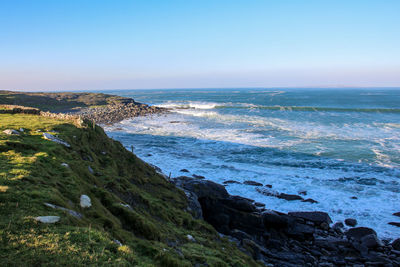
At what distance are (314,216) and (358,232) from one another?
2370 millimetres

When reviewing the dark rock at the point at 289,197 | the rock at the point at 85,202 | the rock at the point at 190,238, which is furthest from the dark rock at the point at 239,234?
the rock at the point at 85,202

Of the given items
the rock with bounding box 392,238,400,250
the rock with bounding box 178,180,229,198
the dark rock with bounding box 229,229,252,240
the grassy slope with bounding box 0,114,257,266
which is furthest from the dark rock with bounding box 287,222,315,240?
the grassy slope with bounding box 0,114,257,266

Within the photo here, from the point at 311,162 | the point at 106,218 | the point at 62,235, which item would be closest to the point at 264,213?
the point at 106,218

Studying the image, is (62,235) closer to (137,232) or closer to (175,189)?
(137,232)

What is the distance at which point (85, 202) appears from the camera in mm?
7828

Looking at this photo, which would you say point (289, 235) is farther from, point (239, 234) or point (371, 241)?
point (371, 241)

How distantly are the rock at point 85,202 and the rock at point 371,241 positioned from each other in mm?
13642

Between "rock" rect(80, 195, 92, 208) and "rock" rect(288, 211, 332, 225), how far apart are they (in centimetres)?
1271

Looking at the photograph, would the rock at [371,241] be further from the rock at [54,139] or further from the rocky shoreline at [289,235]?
the rock at [54,139]

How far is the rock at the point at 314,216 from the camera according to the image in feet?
51.9

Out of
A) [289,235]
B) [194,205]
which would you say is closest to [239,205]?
[194,205]

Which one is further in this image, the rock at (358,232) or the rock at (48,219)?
the rock at (358,232)

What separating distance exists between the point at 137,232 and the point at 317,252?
9906mm

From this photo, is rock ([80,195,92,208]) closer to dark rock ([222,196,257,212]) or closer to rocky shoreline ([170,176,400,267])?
rocky shoreline ([170,176,400,267])
